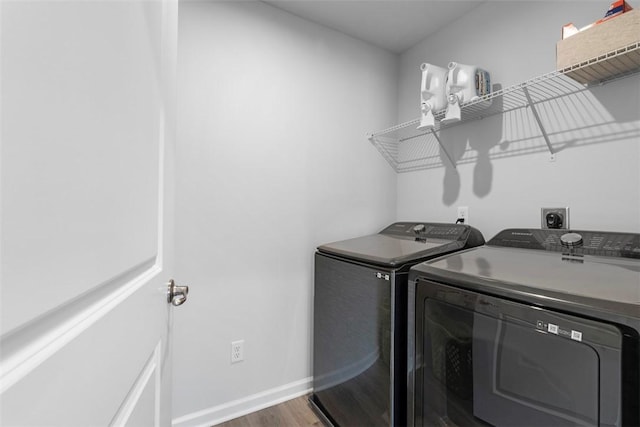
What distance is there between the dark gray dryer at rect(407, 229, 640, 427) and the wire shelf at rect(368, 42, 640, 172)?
689mm

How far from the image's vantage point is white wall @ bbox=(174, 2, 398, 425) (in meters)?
1.64

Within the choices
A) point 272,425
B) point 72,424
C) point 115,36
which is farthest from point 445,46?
point 272,425

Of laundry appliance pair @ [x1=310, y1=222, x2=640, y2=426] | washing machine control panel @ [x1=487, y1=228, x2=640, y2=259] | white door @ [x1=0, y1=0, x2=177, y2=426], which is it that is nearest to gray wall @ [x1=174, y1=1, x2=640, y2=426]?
washing machine control panel @ [x1=487, y1=228, x2=640, y2=259]

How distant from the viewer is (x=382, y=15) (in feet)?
6.38

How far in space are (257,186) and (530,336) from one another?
152 centimetres

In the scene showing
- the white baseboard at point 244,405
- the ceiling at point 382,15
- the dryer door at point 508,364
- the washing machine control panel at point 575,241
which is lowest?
the white baseboard at point 244,405

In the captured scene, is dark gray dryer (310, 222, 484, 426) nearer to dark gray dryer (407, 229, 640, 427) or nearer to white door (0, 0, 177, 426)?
dark gray dryer (407, 229, 640, 427)

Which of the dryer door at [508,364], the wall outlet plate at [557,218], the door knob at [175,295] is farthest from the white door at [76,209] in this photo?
the wall outlet plate at [557,218]

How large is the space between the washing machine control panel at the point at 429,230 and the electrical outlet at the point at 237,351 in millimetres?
1237

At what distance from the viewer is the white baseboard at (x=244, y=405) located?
1635mm

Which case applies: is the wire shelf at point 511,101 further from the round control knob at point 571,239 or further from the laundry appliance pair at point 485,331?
the laundry appliance pair at point 485,331

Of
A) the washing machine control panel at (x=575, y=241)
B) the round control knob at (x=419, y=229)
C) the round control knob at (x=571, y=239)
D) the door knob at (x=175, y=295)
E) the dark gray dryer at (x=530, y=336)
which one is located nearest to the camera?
the dark gray dryer at (x=530, y=336)

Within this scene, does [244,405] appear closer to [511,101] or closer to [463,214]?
[463,214]

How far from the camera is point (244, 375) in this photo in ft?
5.87
